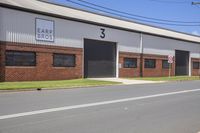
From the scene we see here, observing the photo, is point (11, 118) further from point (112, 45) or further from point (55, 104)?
point (112, 45)

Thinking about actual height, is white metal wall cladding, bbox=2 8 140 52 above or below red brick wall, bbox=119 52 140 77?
above

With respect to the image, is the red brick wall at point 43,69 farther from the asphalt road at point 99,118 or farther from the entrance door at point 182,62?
the entrance door at point 182,62

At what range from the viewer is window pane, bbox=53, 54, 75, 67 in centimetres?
2912

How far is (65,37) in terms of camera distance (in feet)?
97.2

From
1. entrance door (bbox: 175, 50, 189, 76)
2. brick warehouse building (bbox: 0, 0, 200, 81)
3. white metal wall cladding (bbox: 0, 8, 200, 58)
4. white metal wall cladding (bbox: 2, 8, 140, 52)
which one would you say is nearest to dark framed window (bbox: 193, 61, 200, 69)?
entrance door (bbox: 175, 50, 189, 76)

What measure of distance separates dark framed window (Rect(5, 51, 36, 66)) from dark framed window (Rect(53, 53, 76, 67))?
2.49 meters

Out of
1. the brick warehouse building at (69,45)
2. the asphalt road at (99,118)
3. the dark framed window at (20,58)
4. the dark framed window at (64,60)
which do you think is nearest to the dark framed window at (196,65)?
the brick warehouse building at (69,45)

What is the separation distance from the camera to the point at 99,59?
35250mm

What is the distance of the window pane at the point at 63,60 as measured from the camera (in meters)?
29.1

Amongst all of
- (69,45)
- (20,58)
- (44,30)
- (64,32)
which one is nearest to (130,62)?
(69,45)

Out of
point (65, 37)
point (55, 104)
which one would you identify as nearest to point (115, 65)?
point (65, 37)

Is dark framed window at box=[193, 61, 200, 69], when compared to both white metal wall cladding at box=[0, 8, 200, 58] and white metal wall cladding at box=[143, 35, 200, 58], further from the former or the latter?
white metal wall cladding at box=[0, 8, 200, 58]

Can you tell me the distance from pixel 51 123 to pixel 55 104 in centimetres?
380

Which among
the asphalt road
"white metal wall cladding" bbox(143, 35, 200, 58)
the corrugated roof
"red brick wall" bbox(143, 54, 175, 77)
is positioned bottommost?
the asphalt road
